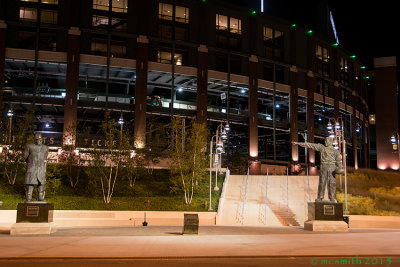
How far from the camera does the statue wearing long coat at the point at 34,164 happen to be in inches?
760

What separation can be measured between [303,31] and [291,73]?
7949 mm

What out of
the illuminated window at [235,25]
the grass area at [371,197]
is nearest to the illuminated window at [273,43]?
the illuminated window at [235,25]

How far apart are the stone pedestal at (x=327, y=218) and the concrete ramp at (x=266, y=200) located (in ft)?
28.6

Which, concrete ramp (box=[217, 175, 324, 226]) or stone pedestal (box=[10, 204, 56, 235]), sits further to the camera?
concrete ramp (box=[217, 175, 324, 226])

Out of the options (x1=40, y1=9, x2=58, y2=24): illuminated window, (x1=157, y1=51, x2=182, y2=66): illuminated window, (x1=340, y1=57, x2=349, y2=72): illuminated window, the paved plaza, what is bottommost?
the paved plaza

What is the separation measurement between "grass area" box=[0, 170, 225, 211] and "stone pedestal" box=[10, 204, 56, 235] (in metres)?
11.3

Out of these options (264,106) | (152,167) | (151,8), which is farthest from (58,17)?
(264,106)

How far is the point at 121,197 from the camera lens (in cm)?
3381

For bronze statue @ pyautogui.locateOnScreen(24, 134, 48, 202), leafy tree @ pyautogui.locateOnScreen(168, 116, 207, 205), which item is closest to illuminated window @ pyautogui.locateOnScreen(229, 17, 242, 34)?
leafy tree @ pyautogui.locateOnScreen(168, 116, 207, 205)

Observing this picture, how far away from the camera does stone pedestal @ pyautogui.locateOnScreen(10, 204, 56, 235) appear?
18141 millimetres

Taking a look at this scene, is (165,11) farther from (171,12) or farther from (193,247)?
(193,247)

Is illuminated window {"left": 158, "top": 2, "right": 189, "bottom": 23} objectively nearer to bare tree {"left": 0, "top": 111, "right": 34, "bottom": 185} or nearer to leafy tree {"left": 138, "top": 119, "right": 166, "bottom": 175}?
leafy tree {"left": 138, "top": 119, "right": 166, "bottom": 175}

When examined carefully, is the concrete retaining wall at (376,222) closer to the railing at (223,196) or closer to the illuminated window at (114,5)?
the railing at (223,196)

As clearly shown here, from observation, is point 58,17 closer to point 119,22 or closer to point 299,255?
point 119,22
